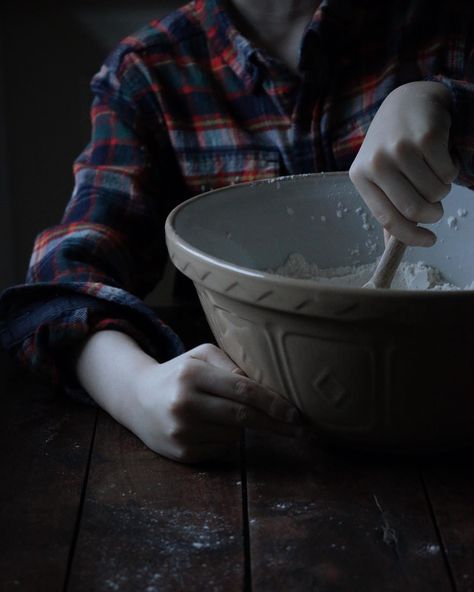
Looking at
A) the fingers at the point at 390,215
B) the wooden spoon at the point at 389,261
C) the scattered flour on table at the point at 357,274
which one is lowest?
the scattered flour on table at the point at 357,274

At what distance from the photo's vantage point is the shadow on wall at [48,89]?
1660 millimetres

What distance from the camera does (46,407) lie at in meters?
0.90

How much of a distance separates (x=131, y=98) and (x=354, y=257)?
1.33 ft

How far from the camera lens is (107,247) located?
1085 millimetres

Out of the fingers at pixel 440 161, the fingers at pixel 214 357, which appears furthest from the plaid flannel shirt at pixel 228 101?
the fingers at pixel 440 161

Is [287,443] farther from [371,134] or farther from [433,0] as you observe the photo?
[433,0]

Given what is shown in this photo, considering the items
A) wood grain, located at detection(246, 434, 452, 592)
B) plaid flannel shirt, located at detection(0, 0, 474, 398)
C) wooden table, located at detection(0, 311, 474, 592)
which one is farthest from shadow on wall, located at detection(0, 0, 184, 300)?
wood grain, located at detection(246, 434, 452, 592)

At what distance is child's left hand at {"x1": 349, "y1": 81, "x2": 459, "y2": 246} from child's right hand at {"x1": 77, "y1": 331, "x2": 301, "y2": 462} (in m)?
0.19

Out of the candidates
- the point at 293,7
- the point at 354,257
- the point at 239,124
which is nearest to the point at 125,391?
the point at 354,257

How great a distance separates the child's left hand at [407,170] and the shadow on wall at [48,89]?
3.32 feet

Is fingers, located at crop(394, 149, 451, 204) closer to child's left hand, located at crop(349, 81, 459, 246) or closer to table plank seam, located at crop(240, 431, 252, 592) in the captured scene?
child's left hand, located at crop(349, 81, 459, 246)

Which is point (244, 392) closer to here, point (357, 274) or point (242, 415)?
point (242, 415)

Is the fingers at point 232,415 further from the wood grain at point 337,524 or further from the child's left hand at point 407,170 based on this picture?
the child's left hand at point 407,170

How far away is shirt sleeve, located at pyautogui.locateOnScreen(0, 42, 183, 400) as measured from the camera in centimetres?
93
